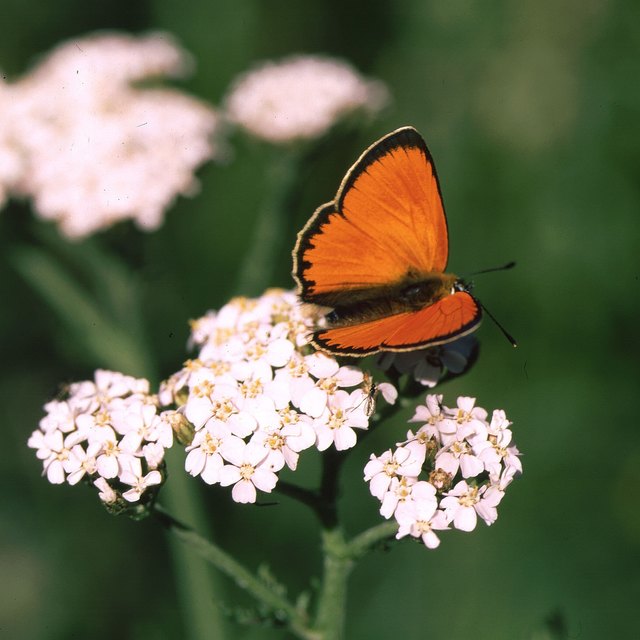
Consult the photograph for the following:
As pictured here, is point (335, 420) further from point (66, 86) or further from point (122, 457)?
point (66, 86)

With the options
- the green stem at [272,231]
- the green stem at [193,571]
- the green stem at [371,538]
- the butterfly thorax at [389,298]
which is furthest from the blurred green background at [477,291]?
the butterfly thorax at [389,298]

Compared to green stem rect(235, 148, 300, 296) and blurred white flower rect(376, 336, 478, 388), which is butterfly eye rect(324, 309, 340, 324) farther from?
green stem rect(235, 148, 300, 296)

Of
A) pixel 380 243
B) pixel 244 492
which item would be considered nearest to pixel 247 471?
pixel 244 492

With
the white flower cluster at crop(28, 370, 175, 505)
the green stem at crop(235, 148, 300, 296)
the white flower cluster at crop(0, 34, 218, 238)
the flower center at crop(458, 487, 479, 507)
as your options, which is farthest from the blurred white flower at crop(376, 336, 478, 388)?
the white flower cluster at crop(0, 34, 218, 238)

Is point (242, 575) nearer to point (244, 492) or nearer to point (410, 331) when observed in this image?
point (244, 492)

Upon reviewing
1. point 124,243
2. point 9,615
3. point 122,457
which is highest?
point 122,457

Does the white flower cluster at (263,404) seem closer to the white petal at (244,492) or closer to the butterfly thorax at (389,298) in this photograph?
the white petal at (244,492)

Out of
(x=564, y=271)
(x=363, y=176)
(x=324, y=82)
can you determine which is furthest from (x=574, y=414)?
(x=363, y=176)
